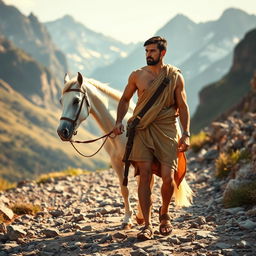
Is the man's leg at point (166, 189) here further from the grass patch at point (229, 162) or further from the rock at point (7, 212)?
the grass patch at point (229, 162)

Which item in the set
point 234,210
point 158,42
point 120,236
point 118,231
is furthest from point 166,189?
point 158,42

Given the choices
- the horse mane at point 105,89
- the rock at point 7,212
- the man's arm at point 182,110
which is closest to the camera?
the man's arm at point 182,110

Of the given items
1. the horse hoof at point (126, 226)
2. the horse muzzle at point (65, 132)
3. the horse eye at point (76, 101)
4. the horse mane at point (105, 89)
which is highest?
the horse mane at point (105, 89)

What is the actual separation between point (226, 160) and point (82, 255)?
22.4 feet

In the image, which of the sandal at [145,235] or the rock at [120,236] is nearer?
the sandal at [145,235]

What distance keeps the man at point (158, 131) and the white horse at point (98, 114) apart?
891mm

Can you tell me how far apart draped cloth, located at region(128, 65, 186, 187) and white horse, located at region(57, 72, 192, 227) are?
953 millimetres

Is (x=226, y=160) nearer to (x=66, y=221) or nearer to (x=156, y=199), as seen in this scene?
(x=156, y=199)

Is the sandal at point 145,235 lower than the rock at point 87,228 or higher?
lower

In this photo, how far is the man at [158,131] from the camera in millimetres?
5992

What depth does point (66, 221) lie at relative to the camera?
323 inches

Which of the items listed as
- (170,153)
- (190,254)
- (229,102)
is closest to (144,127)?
(170,153)

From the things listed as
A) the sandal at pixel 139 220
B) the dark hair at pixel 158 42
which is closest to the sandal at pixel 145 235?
the sandal at pixel 139 220

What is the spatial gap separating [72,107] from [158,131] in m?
1.50
